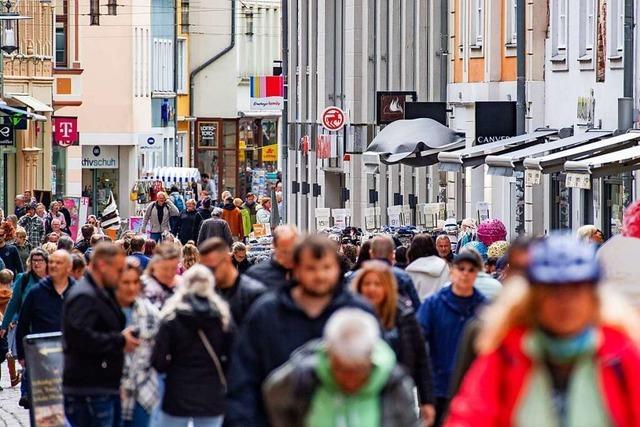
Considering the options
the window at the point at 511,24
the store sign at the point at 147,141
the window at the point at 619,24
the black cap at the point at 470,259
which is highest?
the window at the point at 511,24

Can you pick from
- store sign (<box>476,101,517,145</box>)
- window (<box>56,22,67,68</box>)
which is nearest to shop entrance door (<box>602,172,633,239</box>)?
store sign (<box>476,101,517,145</box>)

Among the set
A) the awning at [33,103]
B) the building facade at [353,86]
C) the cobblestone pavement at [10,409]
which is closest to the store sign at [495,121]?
the building facade at [353,86]

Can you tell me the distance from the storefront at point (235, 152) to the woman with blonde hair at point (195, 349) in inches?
3452

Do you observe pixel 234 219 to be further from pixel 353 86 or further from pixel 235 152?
pixel 235 152

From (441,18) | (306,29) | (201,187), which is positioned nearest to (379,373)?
(441,18)

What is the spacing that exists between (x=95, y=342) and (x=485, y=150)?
1831 centimetres

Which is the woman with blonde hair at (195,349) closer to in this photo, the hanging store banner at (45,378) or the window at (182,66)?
the hanging store banner at (45,378)

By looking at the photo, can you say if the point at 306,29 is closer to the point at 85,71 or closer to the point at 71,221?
the point at 71,221

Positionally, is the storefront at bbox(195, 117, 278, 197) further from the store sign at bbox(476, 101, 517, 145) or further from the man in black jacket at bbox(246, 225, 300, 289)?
the man in black jacket at bbox(246, 225, 300, 289)

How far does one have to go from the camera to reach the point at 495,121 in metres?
33.8

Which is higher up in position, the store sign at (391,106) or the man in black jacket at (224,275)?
the store sign at (391,106)

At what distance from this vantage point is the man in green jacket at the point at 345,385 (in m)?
Answer: 7.46

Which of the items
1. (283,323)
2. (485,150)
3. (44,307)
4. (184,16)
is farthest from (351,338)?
(184,16)

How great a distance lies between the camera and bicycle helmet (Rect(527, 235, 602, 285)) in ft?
20.6
